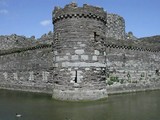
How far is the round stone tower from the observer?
13923mm

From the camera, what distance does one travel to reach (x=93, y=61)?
14.3m

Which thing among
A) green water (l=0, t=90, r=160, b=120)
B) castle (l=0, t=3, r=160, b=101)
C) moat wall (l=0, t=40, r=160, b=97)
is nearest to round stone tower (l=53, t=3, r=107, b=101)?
castle (l=0, t=3, r=160, b=101)

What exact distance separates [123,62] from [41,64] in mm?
5775

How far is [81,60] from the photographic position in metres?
14.0

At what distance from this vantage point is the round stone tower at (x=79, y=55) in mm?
13923

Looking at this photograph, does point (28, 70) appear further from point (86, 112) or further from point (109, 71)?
point (86, 112)

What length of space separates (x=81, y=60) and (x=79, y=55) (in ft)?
0.96

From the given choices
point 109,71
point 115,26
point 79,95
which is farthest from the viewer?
point 115,26

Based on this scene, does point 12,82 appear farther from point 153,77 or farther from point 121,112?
point 121,112

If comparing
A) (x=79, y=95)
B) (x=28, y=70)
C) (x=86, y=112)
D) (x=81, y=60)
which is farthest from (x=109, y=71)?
(x=86, y=112)

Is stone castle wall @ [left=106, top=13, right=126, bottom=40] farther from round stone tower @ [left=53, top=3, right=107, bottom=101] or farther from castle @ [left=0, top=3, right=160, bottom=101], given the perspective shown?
round stone tower @ [left=53, top=3, right=107, bottom=101]

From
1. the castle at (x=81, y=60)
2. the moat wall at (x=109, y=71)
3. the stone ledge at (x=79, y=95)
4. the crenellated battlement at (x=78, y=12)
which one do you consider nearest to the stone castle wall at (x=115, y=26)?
the castle at (x=81, y=60)

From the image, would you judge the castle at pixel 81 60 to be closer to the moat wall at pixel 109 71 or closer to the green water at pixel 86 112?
the moat wall at pixel 109 71

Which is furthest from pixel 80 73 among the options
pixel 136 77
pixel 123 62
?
pixel 136 77
